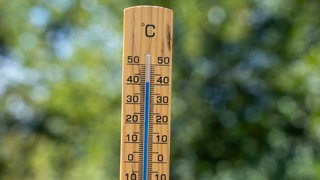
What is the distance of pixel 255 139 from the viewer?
8812mm

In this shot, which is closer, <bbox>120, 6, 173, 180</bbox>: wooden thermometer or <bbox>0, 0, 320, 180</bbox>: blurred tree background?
<bbox>120, 6, 173, 180</bbox>: wooden thermometer

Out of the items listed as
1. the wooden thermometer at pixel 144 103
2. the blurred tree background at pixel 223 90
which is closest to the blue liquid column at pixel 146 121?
the wooden thermometer at pixel 144 103

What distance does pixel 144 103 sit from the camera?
277 centimetres

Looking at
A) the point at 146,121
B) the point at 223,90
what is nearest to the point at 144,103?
the point at 146,121

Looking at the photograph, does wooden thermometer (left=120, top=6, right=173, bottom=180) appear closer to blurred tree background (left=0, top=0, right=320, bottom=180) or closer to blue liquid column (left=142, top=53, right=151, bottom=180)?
blue liquid column (left=142, top=53, right=151, bottom=180)

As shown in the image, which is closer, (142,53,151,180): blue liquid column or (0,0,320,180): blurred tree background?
(142,53,151,180): blue liquid column

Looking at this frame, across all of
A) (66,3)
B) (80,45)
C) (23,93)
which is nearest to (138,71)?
(80,45)

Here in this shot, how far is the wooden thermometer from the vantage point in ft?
9.05

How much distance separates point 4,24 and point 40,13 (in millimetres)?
1703

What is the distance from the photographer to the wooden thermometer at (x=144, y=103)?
2760mm

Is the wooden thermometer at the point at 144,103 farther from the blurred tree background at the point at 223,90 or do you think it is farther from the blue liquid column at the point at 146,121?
the blurred tree background at the point at 223,90

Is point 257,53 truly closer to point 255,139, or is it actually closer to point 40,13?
point 255,139

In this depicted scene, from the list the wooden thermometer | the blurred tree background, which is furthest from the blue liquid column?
the blurred tree background

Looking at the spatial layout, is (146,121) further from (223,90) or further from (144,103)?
(223,90)
